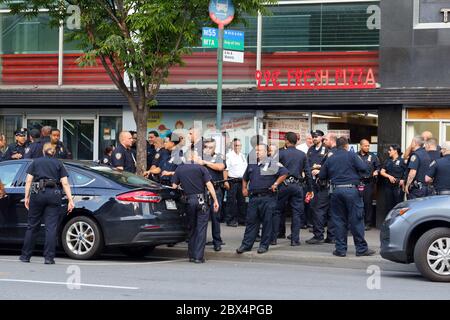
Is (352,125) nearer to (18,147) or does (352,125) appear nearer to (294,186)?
(294,186)

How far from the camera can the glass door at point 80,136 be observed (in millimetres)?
20875

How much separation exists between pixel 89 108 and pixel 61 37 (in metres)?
1.78

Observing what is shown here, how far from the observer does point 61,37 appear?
68.4 feet

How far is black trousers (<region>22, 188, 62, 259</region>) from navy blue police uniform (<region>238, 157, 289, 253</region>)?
9.89ft

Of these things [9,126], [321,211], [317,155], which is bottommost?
[321,211]

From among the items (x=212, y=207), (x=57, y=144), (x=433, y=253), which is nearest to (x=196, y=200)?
(x=212, y=207)

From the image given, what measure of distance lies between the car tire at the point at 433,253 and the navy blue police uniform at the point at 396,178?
18.9ft

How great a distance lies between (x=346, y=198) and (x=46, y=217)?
4.51 meters

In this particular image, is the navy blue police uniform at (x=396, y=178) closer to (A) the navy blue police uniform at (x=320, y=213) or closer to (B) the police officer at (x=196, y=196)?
(A) the navy blue police uniform at (x=320, y=213)

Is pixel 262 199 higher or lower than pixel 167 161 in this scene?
lower

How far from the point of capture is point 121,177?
547 inches

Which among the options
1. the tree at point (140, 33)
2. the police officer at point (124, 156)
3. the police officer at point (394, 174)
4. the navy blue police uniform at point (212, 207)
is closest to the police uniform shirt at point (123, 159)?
the police officer at point (124, 156)
